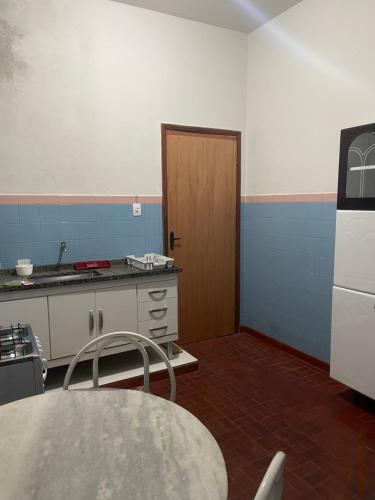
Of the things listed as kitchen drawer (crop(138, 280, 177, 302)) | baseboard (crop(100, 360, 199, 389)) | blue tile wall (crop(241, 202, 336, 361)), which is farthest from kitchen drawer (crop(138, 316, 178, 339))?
blue tile wall (crop(241, 202, 336, 361))

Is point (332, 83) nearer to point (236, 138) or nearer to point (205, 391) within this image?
point (236, 138)

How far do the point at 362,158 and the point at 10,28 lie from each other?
8.88ft

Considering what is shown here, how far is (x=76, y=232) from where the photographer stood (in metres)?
3.24

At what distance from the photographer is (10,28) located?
2.85m

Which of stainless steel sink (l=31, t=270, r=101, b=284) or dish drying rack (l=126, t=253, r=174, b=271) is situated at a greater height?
dish drying rack (l=126, t=253, r=174, b=271)

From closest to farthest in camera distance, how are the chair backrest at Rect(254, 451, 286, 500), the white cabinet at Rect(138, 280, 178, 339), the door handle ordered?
the chair backrest at Rect(254, 451, 286, 500)
the white cabinet at Rect(138, 280, 178, 339)
the door handle

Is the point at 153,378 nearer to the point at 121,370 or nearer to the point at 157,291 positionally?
the point at 121,370

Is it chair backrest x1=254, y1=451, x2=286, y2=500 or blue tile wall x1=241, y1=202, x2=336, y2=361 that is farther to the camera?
blue tile wall x1=241, y1=202, x2=336, y2=361

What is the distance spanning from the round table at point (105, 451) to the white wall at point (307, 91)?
2487 millimetres

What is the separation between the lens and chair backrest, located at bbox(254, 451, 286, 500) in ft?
2.48

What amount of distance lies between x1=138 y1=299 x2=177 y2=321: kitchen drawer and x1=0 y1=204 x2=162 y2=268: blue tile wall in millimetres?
608

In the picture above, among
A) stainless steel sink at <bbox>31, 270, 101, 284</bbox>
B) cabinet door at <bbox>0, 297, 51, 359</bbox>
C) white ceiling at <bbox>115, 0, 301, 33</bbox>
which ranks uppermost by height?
white ceiling at <bbox>115, 0, 301, 33</bbox>

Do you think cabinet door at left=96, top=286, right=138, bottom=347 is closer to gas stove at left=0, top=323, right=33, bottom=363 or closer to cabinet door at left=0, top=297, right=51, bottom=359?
cabinet door at left=0, top=297, right=51, bottom=359

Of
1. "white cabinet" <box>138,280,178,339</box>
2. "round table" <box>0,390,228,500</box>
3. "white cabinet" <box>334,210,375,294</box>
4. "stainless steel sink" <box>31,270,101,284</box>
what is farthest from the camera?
"white cabinet" <box>138,280,178,339</box>
